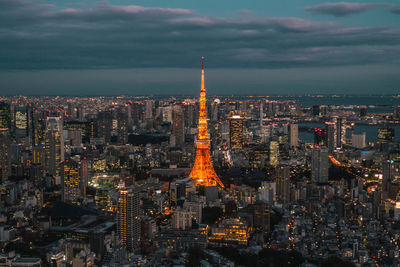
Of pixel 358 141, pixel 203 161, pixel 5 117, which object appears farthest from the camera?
pixel 5 117

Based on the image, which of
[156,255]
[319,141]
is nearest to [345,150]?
[319,141]

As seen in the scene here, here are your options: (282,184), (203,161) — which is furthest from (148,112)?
(282,184)

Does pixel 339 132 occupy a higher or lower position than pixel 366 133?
higher

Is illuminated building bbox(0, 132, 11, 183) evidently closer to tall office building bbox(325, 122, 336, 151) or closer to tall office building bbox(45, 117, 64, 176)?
tall office building bbox(45, 117, 64, 176)

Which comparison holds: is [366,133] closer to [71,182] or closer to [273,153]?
[273,153]

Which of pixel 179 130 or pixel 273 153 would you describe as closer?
pixel 273 153

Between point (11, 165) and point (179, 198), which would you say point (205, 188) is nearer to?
point (179, 198)

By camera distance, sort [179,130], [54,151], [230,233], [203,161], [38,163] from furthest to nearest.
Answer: [179,130]
[54,151]
[38,163]
[203,161]
[230,233]
